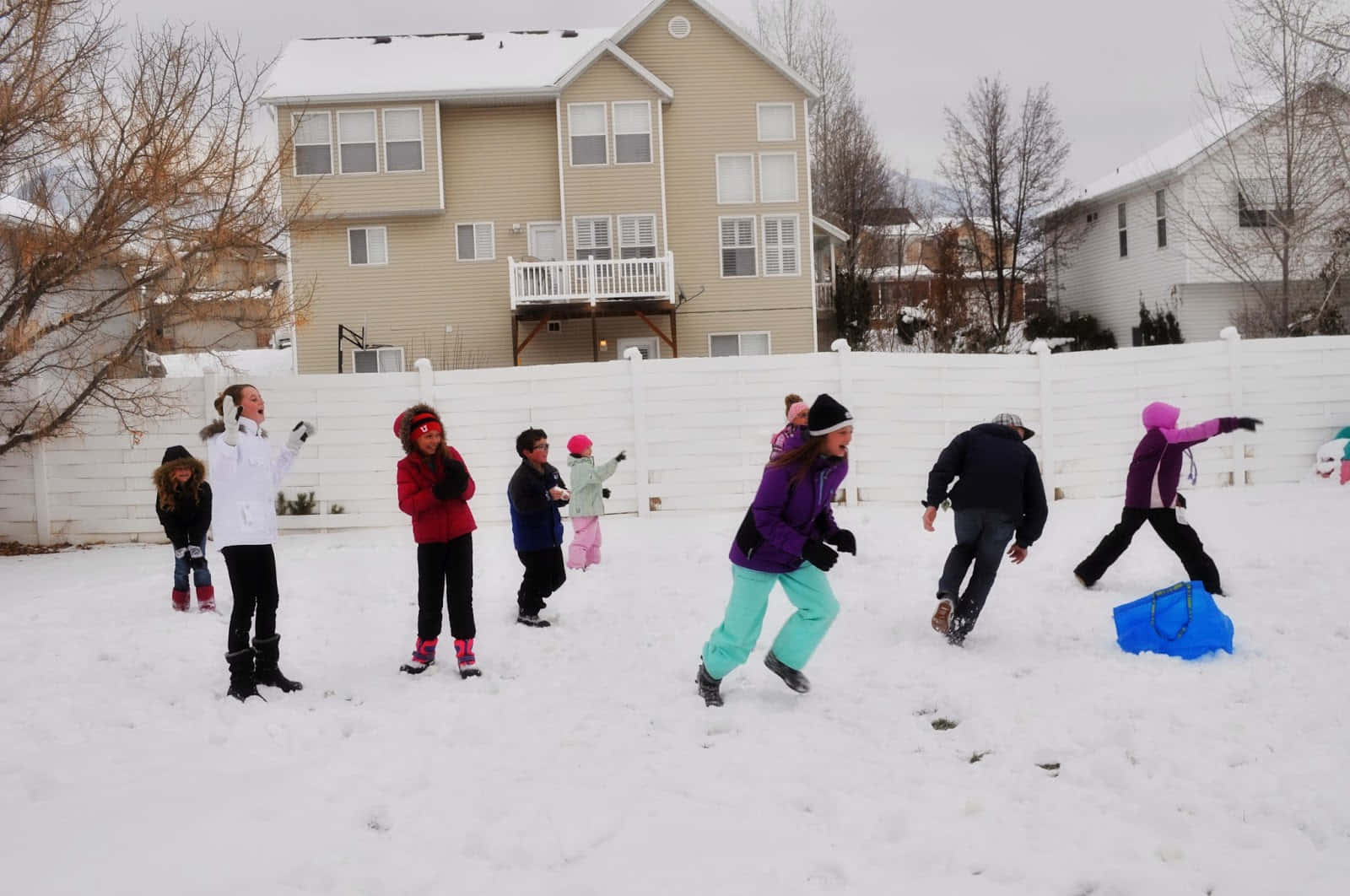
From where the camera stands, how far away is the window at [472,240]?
28047 millimetres

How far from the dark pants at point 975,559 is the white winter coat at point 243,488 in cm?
435

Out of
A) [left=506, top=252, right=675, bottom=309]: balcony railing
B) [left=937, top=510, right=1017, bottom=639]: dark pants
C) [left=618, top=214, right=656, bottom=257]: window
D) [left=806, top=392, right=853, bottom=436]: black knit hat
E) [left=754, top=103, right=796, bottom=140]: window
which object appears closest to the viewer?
[left=806, top=392, right=853, bottom=436]: black knit hat

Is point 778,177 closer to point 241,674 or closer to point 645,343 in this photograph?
point 645,343

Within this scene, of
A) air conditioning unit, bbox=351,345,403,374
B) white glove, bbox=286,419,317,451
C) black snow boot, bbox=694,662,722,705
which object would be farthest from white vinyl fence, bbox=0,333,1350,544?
air conditioning unit, bbox=351,345,403,374

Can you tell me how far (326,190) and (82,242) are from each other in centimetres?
1582

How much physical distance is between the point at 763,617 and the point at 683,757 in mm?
1105

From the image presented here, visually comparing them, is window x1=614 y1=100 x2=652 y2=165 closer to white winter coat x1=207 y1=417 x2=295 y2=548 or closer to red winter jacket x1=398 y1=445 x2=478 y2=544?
red winter jacket x1=398 y1=445 x2=478 y2=544

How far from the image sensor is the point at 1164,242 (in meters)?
32.5

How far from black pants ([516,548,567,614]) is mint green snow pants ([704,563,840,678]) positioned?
2.62 meters

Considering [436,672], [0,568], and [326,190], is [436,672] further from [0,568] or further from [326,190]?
[326,190]

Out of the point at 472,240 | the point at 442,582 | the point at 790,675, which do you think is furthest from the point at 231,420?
the point at 472,240

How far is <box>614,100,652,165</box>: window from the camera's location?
27656mm

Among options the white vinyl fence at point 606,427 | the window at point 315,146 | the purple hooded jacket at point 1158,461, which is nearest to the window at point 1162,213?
the white vinyl fence at point 606,427

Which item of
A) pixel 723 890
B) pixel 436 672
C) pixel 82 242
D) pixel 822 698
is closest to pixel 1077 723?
pixel 822 698
